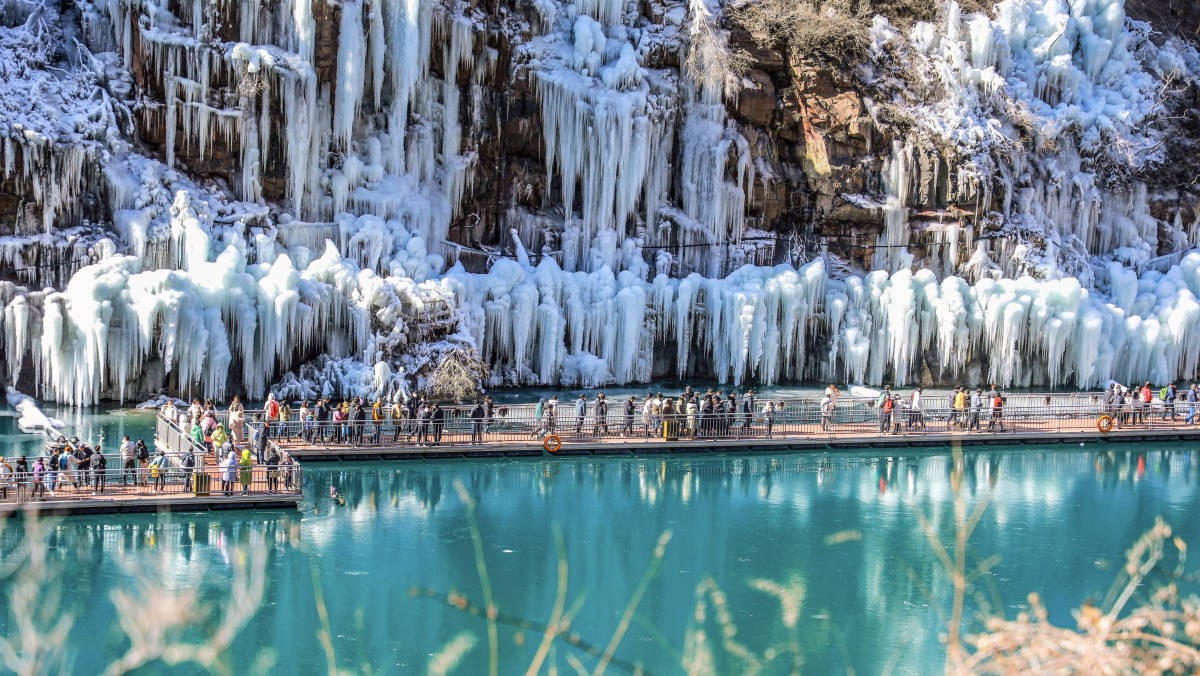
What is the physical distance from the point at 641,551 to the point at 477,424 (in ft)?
29.0

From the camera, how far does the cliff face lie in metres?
34.0

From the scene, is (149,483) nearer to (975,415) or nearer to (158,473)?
(158,473)

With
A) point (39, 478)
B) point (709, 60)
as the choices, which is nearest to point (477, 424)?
point (39, 478)

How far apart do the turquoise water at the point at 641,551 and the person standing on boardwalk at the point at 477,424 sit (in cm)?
89

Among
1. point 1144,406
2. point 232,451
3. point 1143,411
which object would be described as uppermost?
point 1144,406

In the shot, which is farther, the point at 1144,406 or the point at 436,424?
the point at 1144,406

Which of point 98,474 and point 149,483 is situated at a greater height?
point 98,474

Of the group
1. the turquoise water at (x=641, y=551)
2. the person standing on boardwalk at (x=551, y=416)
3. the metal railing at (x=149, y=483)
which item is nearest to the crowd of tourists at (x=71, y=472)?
the metal railing at (x=149, y=483)

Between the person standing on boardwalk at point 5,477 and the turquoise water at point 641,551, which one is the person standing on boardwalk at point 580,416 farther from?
the person standing on boardwalk at point 5,477

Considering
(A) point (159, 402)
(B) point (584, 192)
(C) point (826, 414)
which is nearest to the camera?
(A) point (159, 402)

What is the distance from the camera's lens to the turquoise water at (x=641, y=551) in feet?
57.7

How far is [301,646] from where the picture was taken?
1708 cm

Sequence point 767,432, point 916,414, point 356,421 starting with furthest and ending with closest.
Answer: point 916,414
point 767,432
point 356,421

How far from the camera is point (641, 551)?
2272 cm
